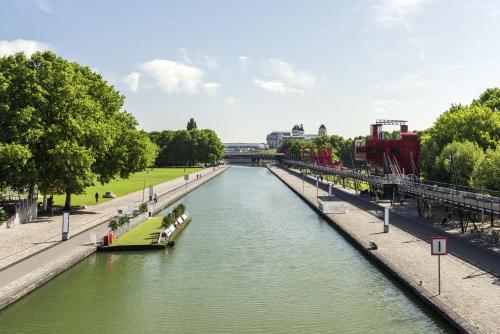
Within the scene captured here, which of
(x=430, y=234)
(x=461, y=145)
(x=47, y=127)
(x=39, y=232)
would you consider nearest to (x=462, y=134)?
(x=461, y=145)

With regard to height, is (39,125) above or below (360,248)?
above

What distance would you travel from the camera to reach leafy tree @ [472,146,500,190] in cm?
3905

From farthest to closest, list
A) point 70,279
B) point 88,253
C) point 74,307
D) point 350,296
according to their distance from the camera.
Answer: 1. point 88,253
2. point 70,279
3. point 350,296
4. point 74,307

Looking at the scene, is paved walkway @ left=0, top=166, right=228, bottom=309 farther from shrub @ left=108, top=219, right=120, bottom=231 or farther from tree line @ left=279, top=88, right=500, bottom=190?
tree line @ left=279, top=88, right=500, bottom=190

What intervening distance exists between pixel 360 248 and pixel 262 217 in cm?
2095

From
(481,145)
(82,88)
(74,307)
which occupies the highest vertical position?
(82,88)

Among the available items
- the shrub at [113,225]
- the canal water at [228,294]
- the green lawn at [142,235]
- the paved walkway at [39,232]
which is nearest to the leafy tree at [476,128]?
the canal water at [228,294]

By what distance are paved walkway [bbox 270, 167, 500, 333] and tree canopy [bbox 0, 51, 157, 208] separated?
85.7 feet

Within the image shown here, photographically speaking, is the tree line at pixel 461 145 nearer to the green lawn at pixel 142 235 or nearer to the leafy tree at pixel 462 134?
the leafy tree at pixel 462 134

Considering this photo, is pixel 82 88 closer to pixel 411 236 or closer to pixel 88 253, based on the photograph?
pixel 88 253

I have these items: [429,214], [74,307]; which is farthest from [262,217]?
[74,307]

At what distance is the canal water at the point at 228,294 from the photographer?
2138 centimetres

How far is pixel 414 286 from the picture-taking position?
24.9m

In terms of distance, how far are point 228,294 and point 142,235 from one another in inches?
644
